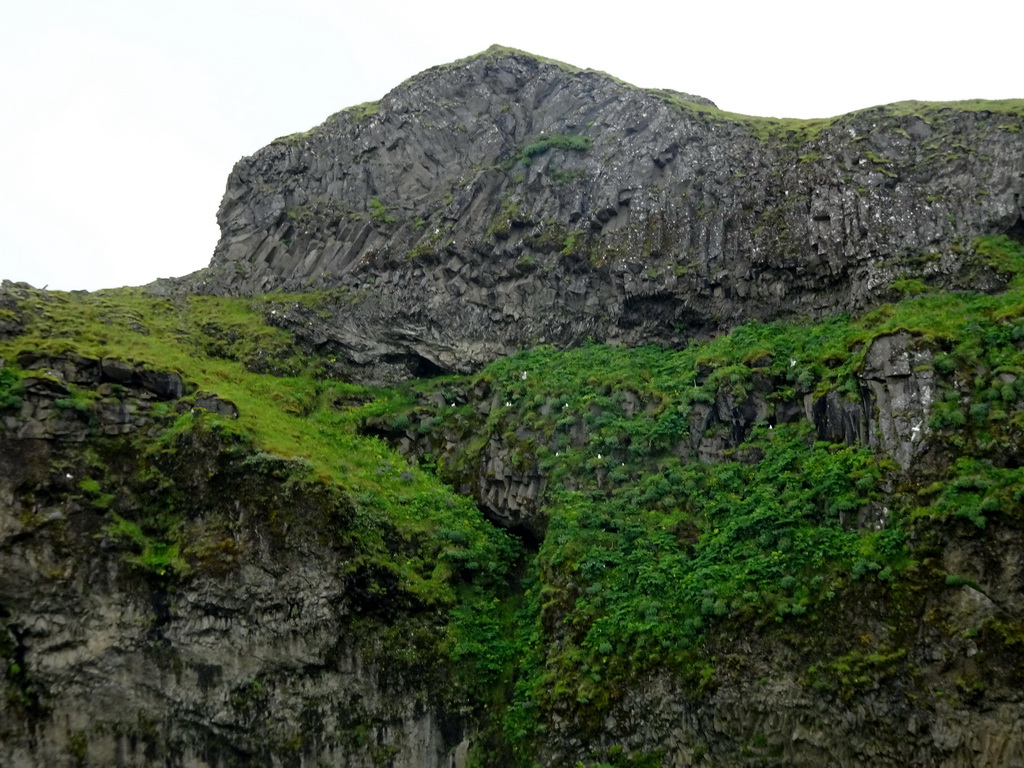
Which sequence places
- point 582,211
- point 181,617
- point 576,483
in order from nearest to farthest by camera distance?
1. point 181,617
2. point 576,483
3. point 582,211

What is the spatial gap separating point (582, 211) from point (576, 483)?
14398 mm

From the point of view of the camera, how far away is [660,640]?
845 inches

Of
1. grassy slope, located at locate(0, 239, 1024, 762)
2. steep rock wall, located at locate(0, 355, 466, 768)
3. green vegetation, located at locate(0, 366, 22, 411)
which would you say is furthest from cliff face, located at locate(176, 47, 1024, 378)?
green vegetation, located at locate(0, 366, 22, 411)

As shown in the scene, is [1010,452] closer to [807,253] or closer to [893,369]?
[893,369]

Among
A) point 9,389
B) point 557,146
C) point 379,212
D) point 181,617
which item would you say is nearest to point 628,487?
point 181,617

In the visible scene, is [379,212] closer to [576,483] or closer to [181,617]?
[576,483]

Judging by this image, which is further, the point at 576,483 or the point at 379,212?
the point at 379,212

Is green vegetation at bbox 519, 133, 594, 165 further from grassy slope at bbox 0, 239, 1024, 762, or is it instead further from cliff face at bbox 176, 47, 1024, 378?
Result: grassy slope at bbox 0, 239, 1024, 762

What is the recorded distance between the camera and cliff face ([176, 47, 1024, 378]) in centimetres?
3123

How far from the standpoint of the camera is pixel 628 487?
85.4 feet

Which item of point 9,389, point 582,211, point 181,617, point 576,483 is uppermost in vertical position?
point 582,211

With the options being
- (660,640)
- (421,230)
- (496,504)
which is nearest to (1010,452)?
(660,640)

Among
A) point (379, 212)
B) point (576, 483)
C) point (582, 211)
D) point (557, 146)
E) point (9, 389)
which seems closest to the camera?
point (9, 389)

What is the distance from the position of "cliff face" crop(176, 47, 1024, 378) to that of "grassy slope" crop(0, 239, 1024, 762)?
6.33 ft
